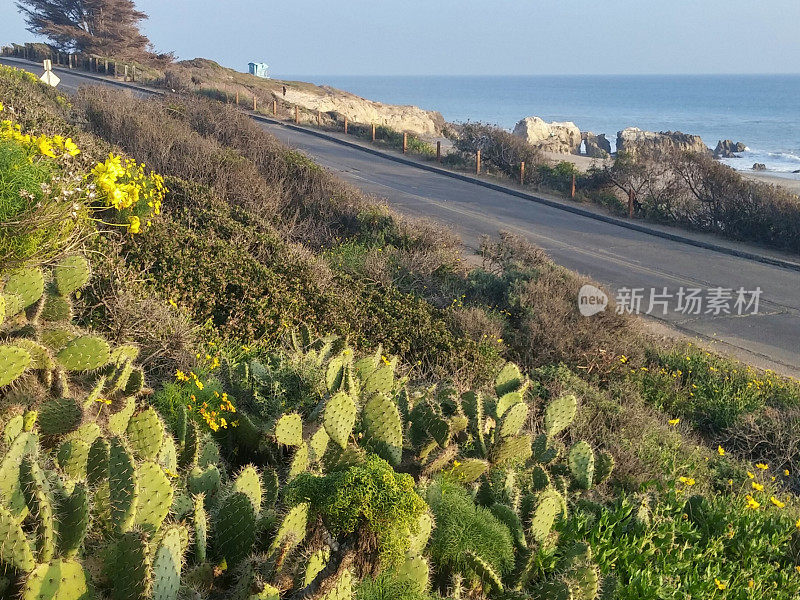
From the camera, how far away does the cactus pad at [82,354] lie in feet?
15.2

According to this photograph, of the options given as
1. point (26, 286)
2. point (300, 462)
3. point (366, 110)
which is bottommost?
point (300, 462)

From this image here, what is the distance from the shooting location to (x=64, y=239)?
5371mm

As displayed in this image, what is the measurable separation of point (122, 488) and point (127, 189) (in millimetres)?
4180

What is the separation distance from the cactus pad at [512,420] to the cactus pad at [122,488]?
2621mm

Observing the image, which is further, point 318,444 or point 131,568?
point 318,444

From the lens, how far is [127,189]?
6.59 m

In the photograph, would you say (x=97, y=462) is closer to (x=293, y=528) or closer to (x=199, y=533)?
(x=199, y=533)

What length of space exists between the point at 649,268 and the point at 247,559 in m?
12.5

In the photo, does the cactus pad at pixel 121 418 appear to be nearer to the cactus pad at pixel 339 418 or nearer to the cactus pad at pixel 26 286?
the cactus pad at pixel 339 418

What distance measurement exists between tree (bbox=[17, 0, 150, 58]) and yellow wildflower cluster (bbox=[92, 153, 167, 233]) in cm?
4642

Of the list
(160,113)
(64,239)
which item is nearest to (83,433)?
(64,239)

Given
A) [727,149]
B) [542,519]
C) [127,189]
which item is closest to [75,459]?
[542,519]

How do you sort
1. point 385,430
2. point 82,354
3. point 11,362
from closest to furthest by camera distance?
point 11,362 → point 385,430 → point 82,354

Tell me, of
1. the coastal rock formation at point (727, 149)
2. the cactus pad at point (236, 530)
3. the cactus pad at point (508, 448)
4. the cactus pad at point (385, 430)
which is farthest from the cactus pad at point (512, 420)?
the coastal rock formation at point (727, 149)
